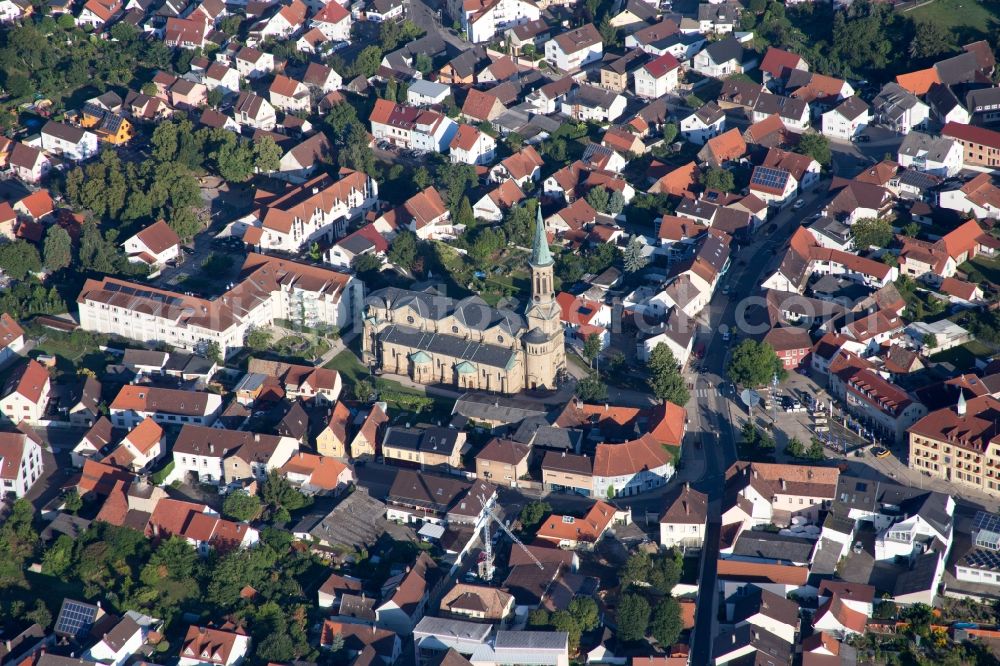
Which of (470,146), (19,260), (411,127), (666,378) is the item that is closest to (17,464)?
(19,260)

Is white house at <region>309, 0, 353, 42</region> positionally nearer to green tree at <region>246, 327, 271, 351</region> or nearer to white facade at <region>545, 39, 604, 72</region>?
white facade at <region>545, 39, 604, 72</region>

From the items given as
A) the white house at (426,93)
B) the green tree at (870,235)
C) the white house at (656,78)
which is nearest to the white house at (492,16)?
the white house at (426,93)

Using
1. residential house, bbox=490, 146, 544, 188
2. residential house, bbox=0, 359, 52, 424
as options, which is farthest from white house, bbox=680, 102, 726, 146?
residential house, bbox=0, 359, 52, 424

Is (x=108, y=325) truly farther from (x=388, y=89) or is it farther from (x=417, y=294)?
(x=388, y=89)

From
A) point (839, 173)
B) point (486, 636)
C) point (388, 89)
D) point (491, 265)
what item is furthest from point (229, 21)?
point (486, 636)

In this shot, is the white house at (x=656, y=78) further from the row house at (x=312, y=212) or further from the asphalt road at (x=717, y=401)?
the row house at (x=312, y=212)

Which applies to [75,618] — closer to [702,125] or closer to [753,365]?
[753,365]
